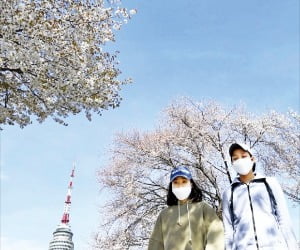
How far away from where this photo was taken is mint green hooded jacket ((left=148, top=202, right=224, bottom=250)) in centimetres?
329

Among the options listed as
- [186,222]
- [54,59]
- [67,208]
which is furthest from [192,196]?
[67,208]

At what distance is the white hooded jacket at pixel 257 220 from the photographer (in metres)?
2.91

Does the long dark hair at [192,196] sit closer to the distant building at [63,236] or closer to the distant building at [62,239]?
the distant building at [63,236]

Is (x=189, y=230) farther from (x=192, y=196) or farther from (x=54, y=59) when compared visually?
(x=54, y=59)

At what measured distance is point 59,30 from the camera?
26.0ft

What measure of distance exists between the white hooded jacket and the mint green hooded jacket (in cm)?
16

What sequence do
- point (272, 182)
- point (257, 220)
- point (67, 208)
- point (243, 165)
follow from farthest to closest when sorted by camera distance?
point (67, 208)
point (243, 165)
point (272, 182)
point (257, 220)

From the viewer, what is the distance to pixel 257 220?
3035mm

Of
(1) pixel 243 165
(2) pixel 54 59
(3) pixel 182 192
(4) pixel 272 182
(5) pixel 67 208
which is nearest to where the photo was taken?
(4) pixel 272 182

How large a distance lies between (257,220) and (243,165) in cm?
54

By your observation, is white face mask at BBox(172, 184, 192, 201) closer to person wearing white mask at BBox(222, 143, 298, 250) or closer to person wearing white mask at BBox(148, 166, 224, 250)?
person wearing white mask at BBox(148, 166, 224, 250)

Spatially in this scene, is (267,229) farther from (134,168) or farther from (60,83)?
(134,168)

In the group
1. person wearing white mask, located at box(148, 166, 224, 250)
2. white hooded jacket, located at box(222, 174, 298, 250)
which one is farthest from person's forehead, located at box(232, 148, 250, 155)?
person wearing white mask, located at box(148, 166, 224, 250)

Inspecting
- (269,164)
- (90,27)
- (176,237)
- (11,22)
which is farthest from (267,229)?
(269,164)
